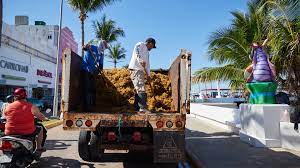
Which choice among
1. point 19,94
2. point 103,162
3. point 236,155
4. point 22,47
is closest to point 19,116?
point 19,94

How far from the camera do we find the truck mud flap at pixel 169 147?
6887mm

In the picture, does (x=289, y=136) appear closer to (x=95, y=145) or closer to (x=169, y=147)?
(x=169, y=147)

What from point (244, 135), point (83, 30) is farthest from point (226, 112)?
A: point (83, 30)

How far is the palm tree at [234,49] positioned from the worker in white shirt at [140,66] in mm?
9407

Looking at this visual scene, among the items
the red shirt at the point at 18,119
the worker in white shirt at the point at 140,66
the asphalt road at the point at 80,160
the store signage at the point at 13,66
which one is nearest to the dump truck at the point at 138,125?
the red shirt at the point at 18,119

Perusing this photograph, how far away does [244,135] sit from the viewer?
11.7 m

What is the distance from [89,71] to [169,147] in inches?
116

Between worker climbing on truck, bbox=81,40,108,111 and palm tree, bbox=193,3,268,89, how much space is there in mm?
8834

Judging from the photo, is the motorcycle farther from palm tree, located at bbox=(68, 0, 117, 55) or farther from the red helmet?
palm tree, located at bbox=(68, 0, 117, 55)

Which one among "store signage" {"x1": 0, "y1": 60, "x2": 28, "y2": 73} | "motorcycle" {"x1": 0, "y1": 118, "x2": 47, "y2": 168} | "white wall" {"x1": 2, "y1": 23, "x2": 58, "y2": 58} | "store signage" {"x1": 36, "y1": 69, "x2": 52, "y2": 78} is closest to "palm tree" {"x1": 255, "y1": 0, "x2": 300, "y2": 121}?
"motorcycle" {"x1": 0, "y1": 118, "x2": 47, "y2": 168}

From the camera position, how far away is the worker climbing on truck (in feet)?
28.7

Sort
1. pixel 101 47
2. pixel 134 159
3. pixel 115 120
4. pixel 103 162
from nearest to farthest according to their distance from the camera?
pixel 115 120 → pixel 103 162 → pixel 134 159 → pixel 101 47

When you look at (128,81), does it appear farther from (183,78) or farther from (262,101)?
(262,101)

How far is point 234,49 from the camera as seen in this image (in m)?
17.9
